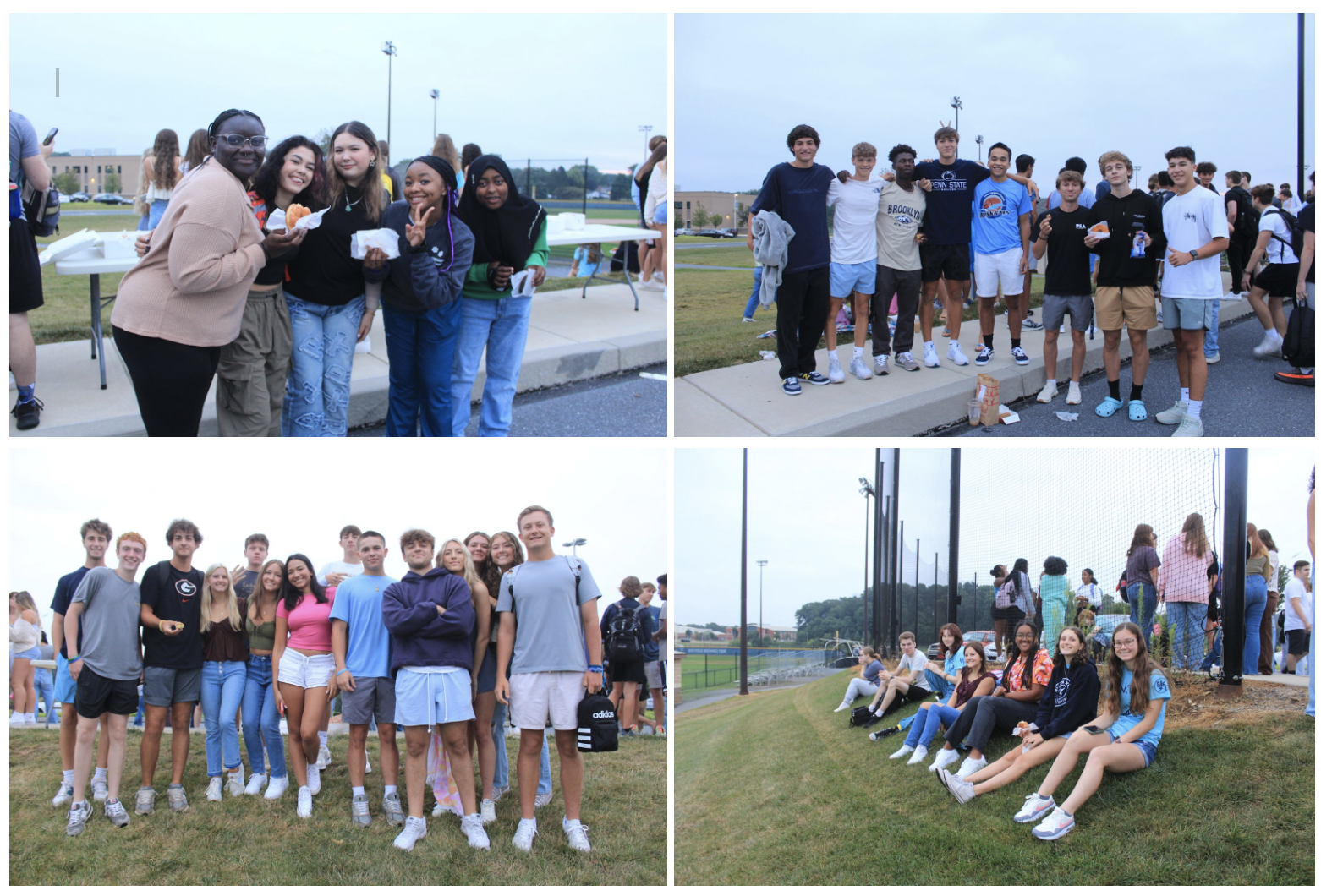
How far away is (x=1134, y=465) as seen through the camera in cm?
438

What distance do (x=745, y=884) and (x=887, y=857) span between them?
0.63 metres

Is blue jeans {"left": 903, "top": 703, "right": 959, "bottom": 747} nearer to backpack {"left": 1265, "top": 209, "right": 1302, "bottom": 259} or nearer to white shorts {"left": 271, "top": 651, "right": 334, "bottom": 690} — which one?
white shorts {"left": 271, "top": 651, "right": 334, "bottom": 690}

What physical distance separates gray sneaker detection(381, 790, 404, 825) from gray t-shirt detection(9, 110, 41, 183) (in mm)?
3222

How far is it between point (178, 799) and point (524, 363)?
3.18 m

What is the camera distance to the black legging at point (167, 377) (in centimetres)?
308

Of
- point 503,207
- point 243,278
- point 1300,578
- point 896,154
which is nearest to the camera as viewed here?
point 243,278

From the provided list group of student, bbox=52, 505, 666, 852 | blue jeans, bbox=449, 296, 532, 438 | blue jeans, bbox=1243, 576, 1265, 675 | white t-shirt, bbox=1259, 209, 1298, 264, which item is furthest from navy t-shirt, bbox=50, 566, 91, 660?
white t-shirt, bbox=1259, 209, 1298, 264


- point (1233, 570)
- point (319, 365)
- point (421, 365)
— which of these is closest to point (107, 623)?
point (319, 365)

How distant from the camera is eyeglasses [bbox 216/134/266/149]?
9.96 feet

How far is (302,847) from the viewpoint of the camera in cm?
365

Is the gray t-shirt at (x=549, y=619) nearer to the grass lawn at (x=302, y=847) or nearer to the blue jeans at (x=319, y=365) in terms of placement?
the grass lawn at (x=302, y=847)

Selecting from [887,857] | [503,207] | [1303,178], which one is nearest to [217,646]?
[503,207]

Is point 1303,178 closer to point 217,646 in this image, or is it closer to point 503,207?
point 503,207

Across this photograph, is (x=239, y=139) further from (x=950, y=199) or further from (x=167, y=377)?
(x=950, y=199)
